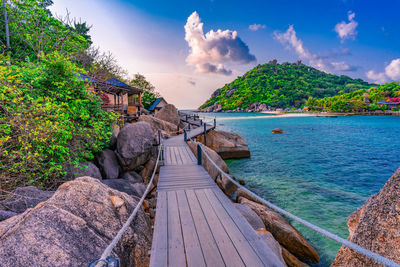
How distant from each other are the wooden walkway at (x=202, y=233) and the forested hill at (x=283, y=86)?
148 m

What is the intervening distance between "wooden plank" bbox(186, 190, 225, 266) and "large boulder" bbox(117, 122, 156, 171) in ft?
19.2

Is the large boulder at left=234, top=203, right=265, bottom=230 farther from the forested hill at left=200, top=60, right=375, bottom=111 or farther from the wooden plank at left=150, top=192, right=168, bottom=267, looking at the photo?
the forested hill at left=200, top=60, right=375, bottom=111

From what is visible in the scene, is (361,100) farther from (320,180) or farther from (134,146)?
(134,146)

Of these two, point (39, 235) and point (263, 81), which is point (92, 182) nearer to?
point (39, 235)

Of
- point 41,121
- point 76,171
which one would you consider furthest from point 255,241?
point 76,171

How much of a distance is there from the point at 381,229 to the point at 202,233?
2.77 m

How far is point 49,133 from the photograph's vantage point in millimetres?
5926

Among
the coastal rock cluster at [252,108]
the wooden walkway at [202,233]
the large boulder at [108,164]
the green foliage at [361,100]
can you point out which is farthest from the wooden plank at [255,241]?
the coastal rock cluster at [252,108]

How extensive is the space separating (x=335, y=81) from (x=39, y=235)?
20132 centimetres

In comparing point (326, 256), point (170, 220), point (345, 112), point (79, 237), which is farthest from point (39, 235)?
point (345, 112)

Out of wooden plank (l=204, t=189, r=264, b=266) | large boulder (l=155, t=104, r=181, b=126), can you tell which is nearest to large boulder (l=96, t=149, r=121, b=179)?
wooden plank (l=204, t=189, r=264, b=266)

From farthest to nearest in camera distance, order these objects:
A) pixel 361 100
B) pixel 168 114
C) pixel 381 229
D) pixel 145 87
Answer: pixel 361 100
pixel 145 87
pixel 168 114
pixel 381 229

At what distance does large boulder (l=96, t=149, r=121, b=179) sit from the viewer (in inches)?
350

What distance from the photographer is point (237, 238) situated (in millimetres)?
Answer: 3250
